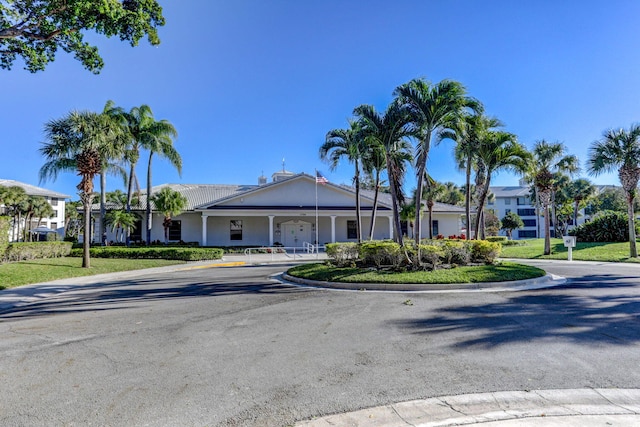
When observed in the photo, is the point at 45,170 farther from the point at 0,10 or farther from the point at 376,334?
the point at 376,334

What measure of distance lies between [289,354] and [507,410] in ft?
9.20

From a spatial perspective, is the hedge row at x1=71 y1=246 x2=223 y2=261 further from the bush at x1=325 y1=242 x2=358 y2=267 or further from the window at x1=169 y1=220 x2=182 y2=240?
the bush at x1=325 y1=242 x2=358 y2=267

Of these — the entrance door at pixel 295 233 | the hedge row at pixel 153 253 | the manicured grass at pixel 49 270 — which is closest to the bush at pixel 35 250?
the manicured grass at pixel 49 270

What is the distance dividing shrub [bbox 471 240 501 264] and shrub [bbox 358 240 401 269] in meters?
3.47

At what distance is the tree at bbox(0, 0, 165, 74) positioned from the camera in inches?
424

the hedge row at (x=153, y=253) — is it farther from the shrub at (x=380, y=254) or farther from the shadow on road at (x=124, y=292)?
the shrub at (x=380, y=254)

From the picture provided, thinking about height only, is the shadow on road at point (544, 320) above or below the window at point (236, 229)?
below

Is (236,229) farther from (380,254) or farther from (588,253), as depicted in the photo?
(588,253)

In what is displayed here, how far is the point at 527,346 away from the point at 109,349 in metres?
6.22

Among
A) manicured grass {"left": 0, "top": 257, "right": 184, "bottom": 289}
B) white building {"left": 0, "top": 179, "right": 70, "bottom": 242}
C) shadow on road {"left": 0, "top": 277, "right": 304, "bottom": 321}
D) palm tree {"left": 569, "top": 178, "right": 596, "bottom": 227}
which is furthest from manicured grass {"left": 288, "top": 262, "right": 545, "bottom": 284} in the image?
white building {"left": 0, "top": 179, "right": 70, "bottom": 242}

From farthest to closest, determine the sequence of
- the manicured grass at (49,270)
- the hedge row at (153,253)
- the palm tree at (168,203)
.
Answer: the palm tree at (168,203)
the hedge row at (153,253)
the manicured grass at (49,270)

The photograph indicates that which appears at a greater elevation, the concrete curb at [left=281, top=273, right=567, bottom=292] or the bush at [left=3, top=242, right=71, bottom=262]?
the bush at [left=3, top=242, right=71, bottom=262]

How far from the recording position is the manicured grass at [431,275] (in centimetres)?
1109

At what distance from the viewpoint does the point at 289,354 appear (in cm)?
524
